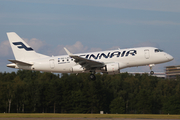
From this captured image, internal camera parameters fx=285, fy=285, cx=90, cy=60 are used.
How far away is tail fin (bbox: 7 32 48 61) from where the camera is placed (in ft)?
160

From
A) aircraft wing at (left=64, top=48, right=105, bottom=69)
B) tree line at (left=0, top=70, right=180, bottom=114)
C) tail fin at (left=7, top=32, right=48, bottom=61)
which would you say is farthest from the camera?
tree line at (left=0, top=70, right=180, bottom=114)

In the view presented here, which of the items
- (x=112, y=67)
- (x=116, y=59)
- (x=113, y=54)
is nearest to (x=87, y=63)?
(x=112, y=67)

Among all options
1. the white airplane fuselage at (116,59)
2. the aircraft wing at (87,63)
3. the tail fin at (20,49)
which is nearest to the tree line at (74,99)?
the tail fin at (20,49)

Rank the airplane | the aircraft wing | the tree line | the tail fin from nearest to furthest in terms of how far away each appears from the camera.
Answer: the aircraft wing, the airplane, the tail fin, the tree line

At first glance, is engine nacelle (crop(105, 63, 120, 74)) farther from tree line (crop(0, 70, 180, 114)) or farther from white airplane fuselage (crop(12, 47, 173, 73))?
tree line (crop(0, 70, 180, 114))

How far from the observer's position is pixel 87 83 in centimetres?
11294

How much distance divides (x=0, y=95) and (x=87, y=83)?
110 feet

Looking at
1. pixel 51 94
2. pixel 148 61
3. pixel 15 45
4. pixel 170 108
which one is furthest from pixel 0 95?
pixel 148 61

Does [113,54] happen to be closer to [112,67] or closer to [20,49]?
[112,67]

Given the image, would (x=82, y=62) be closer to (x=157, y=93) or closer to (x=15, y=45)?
(x=15, y=45)

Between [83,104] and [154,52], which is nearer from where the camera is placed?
[154,52]

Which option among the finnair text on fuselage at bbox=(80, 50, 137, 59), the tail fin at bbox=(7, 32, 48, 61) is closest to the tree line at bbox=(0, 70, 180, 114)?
the tail fin at bbox=(7, 32, 48, 61)

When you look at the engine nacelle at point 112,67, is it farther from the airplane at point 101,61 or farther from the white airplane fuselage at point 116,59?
the white airplane fuselage at point 116,59

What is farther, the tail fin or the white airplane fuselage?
the tail fin
